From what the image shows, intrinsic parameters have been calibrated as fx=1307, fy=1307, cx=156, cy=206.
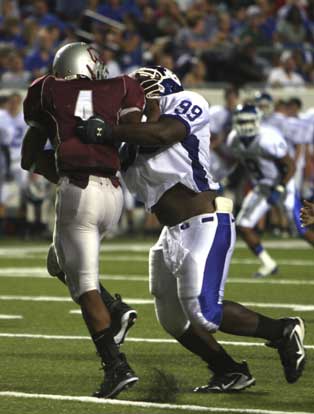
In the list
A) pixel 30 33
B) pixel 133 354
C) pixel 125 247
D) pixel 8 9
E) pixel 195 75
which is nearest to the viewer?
pixel 133 354

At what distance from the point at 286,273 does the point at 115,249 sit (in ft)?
9.64

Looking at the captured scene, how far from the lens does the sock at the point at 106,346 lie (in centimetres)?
521

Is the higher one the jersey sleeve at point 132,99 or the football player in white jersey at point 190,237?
the jersey sleeve at point 132,99

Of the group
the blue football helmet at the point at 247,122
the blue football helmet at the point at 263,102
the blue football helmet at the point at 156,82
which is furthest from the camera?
the blue football helmet at the point at 263,102

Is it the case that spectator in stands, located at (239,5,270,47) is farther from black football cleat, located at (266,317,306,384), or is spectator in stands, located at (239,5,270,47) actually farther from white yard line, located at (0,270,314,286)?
black football cleat, located at (266,317,306,384)

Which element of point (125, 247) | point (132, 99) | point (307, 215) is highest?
point (132, 99)

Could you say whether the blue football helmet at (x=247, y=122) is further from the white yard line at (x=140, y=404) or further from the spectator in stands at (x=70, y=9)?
the spectator in stands at (x=70, y=9)

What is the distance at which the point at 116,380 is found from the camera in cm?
516

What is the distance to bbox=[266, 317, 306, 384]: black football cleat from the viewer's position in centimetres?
535

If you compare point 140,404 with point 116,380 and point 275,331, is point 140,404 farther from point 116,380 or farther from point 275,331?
point 275,331

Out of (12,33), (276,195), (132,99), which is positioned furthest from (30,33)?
(132,99)

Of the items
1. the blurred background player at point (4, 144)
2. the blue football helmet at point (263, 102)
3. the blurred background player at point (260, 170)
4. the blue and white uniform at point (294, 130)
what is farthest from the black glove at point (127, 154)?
the blue and white uniform at point (294, 130)

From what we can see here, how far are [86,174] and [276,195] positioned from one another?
19.5ft

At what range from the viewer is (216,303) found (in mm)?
5227
